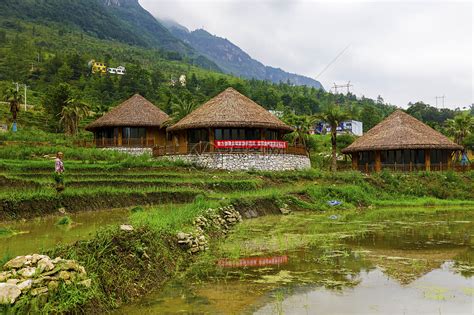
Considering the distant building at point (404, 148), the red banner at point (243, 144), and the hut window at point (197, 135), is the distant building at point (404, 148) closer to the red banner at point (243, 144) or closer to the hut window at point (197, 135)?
the red banner at point (243, 144)

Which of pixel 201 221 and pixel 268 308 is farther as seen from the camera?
pixel 201 221

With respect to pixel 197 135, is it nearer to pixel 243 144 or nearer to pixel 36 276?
pixel 243 144

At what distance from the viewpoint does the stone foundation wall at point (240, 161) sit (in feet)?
111

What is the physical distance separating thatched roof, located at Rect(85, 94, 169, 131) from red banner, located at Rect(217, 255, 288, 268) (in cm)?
3230

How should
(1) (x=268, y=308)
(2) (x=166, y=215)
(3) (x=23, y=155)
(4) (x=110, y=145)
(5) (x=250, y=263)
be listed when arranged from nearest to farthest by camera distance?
(1) (x=268, y=308)
(5) (x=250, y=263)
(2) (x=166, y=215)
(3) (x=23, y=155)
(4) (x=110, y=145)

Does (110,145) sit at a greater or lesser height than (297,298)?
greater

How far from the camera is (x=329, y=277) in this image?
9945 mm

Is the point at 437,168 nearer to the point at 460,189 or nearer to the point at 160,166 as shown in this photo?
the point at 460,189

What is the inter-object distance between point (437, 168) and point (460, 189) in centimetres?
502

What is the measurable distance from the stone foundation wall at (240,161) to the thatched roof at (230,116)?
257 centimetres

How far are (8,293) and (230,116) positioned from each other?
3012cm

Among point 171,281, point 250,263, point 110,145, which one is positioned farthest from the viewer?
point 110,145

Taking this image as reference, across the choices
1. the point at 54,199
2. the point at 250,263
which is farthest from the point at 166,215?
the point at 54,199

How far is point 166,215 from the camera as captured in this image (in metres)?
14.1
